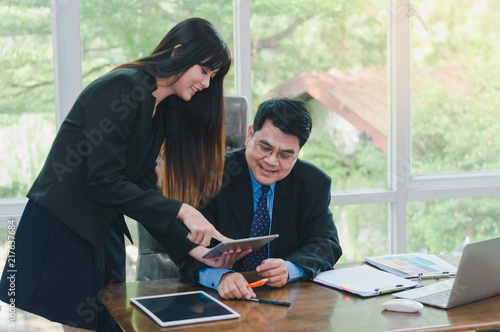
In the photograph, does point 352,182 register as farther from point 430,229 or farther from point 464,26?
point 464,26

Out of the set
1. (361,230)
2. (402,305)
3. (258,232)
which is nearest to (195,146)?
(258,232)

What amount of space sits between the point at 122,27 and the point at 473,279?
221 centimetres

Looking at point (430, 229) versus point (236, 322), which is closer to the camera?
point (236, 322)

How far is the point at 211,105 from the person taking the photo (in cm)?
185

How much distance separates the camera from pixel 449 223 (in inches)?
142

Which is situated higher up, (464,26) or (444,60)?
(464,26)

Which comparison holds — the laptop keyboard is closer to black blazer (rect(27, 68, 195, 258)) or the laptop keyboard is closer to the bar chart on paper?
the bar chart on paper

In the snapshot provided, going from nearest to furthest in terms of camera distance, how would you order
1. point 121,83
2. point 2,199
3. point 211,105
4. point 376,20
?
point 121,83 < point 211,105 < point 2,199 < point 376,20

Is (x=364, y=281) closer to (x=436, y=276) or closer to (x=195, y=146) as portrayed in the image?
(x=436, y=276)

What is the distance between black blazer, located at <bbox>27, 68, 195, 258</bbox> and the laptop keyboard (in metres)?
0.67

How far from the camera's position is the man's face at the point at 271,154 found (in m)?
1.91

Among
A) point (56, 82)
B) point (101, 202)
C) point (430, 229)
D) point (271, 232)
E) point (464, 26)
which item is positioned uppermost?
point (464, 26)

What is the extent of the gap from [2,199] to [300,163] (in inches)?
64.3

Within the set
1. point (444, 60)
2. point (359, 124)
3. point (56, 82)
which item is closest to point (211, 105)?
point (56, 82)
